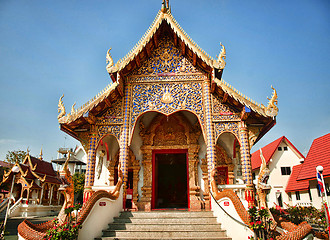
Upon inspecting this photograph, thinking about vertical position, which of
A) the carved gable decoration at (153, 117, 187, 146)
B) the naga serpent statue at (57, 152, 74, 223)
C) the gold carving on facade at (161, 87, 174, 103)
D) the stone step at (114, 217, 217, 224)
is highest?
the gold carving on facade at (161, 87, 174, 103)

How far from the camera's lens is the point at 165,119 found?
10.9 meters

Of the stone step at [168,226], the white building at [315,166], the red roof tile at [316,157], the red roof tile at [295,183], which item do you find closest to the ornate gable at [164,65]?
the stone step at [168,226]

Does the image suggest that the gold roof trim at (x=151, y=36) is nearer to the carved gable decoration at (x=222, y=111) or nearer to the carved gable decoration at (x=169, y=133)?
the carved gable decoration at (x=222, y=111)

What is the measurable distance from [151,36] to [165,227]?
21.1ft

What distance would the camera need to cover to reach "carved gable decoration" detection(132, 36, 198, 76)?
9.73 metres

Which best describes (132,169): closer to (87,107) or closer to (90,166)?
(90,166)

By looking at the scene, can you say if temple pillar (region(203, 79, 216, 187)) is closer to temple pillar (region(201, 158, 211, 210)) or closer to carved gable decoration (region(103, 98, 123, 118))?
temple pillar (region(201, 158, 211, 210))

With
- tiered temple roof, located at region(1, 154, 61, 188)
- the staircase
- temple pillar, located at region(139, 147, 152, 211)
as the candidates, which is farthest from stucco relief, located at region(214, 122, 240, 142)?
tiered temple roof, located at region(1, 154, 61, 188)

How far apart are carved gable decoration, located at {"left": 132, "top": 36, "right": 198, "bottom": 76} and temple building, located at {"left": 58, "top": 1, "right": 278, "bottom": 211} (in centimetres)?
4

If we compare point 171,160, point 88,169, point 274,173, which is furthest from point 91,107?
point 274,173

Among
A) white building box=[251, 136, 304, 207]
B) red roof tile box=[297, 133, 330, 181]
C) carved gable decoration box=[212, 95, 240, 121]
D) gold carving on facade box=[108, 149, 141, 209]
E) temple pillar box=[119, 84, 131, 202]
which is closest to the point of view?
temple pillar box=[119, 84, 131, 202]

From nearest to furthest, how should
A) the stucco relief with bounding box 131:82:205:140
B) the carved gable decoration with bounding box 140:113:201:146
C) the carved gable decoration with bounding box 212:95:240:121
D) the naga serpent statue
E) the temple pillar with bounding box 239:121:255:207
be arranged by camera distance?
→ 1. the naga serpent statue
2. the temple pillar with bounding box 239:121:255:207
3. the carved gable decoration with bounding box 212:95:240:121
4. the stucco relief with bounding box 131:82:205:140
5. the carved gable decoration with bounding box 140:113:201:146

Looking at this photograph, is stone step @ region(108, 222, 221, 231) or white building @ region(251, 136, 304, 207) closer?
stone step @ region(108, 222, 221, 231)

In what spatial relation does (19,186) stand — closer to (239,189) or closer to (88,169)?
(88,169)
